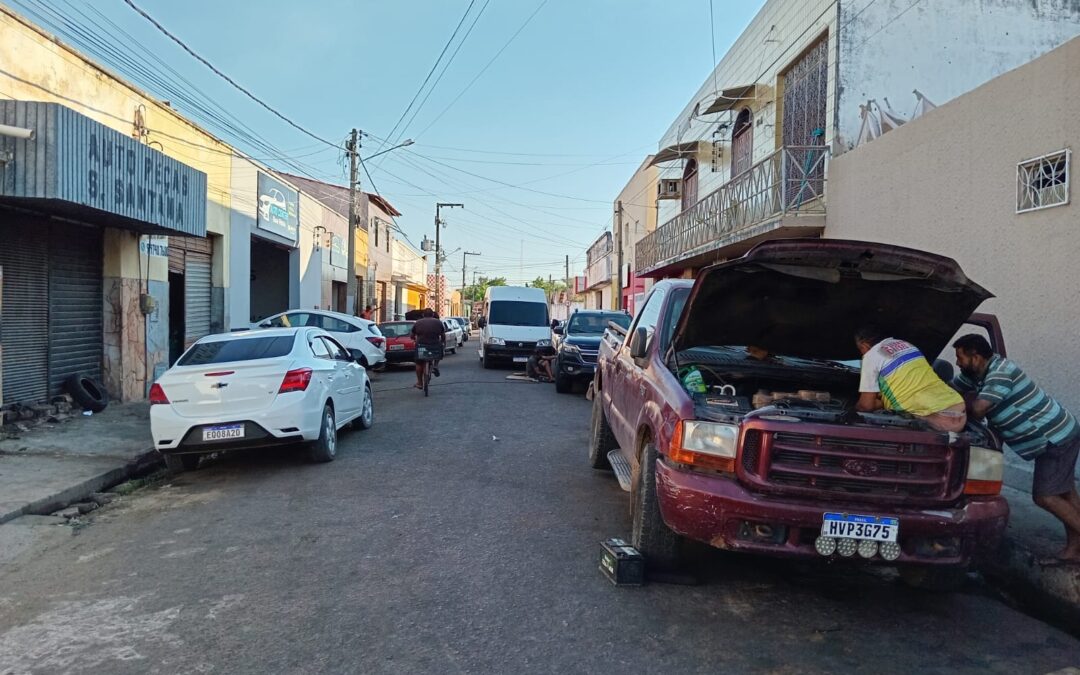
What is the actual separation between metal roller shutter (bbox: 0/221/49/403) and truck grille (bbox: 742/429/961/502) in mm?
9848

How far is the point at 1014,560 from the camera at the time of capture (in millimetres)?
5242

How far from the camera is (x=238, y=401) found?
7488 mm

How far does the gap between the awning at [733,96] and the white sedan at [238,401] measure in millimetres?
12090

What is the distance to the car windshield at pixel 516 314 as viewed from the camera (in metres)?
21.4

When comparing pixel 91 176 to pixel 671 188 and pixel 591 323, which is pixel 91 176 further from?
pixel 671 188

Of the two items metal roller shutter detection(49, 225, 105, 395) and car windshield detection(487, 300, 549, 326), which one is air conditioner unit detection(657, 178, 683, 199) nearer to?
car windshield detection(487, 300, 549, 326)

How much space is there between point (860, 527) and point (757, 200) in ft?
36.5

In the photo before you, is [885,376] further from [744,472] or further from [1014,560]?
[1014,560]

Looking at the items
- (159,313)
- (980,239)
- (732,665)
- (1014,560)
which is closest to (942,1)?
(980,239)

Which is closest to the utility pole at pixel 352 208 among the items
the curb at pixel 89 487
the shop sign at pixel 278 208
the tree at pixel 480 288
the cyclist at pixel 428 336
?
the shop sign at pixel 278 208

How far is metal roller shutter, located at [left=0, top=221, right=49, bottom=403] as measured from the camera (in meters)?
9.92

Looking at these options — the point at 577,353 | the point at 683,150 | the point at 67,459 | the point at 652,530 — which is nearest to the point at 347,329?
the point at 577,353

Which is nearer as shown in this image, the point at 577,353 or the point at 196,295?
the point at 577,353

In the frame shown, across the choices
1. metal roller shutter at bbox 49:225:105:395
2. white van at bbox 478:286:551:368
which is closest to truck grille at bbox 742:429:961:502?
metal roller shutter at bbox 49:225:105:395
